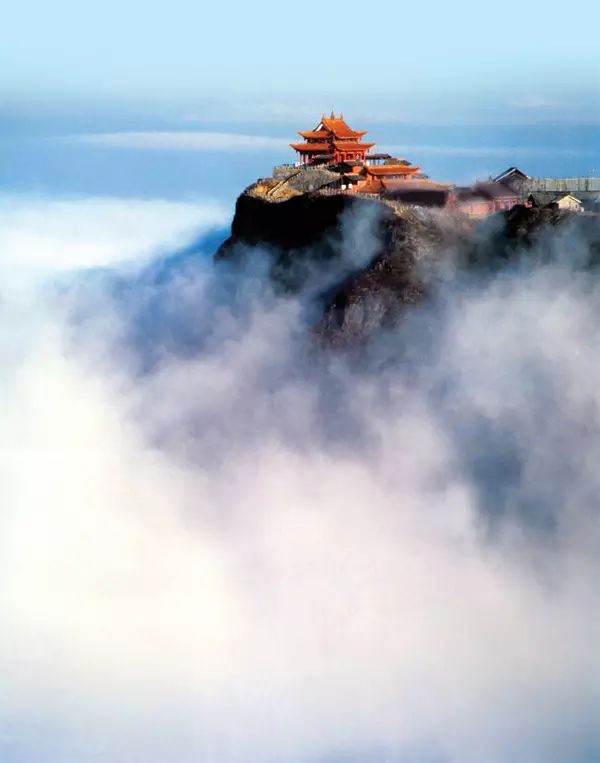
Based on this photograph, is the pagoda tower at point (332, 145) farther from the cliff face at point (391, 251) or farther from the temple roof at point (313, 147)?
the cliff face at point (391, 251)

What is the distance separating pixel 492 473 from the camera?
3966 centimetres

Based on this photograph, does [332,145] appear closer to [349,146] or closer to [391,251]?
[349,146]

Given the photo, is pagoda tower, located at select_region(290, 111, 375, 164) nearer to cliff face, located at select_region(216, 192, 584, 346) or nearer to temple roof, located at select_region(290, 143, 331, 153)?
temple roof, located at select_region(290, 143, 331, 153)

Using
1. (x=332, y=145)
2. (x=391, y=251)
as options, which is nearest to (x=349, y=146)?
(x=332, y=145)

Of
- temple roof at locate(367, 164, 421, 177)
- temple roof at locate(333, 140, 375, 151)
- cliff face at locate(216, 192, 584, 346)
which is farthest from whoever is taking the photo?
temple roof at locate(333, 140, 375, 151)

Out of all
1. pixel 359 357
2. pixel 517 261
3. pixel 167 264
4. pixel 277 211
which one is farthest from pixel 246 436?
pixel 167 264

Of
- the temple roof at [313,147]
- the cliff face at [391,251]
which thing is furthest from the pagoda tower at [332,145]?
the cliff face at [391,251]

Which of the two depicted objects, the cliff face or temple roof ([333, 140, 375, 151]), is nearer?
the cliff face

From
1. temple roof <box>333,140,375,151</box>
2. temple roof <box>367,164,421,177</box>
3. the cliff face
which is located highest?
temple roof <box>333,140,375,151</box>

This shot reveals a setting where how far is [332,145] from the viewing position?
159 ft

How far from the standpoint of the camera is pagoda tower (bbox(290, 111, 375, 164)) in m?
48.3

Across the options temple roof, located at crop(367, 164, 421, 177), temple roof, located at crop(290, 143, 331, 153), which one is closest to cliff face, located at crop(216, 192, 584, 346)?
temple roof, located at crop(367, 164, 421, 177)

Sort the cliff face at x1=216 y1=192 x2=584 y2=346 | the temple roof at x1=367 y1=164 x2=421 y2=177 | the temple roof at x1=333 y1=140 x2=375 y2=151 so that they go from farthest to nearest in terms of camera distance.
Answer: the temple roof at x1=333 y1=140 x2=375 y2=151 → the temple roof at x1=367 y1=164 x2=421 y2=177 → the cliff face at x1=216 y1=192 x2=584 y2=346

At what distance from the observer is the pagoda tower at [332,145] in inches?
1902
